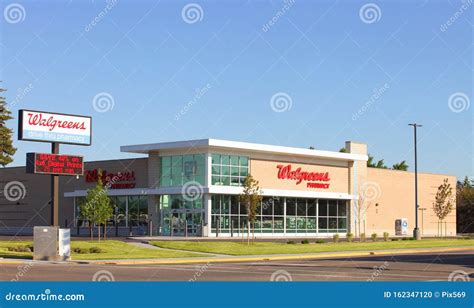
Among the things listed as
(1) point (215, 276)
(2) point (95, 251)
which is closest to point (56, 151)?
(2) point (95, 251)

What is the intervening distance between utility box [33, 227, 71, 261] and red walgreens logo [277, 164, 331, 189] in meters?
36.5

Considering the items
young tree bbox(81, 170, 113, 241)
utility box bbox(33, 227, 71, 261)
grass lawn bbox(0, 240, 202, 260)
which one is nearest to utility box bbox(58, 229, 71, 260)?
utility box bbox(33, 227, 71, 261)

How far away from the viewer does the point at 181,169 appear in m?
64.2

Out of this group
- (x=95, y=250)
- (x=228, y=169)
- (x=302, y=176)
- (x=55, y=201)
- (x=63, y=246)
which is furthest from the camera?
(x=302, y=176)

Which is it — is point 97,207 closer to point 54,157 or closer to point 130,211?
point 54,157

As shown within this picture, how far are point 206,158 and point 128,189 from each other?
841cm

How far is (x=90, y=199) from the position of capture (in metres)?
48.5

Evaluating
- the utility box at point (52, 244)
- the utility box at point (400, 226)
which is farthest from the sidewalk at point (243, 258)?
the utility box at point (400, 226)

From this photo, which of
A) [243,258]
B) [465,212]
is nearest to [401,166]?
[465,212]

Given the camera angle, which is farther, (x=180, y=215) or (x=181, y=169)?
(x=181, y=169)

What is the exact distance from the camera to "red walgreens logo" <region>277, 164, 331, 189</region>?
68.9 meters

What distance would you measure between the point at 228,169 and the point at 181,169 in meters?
3.96
